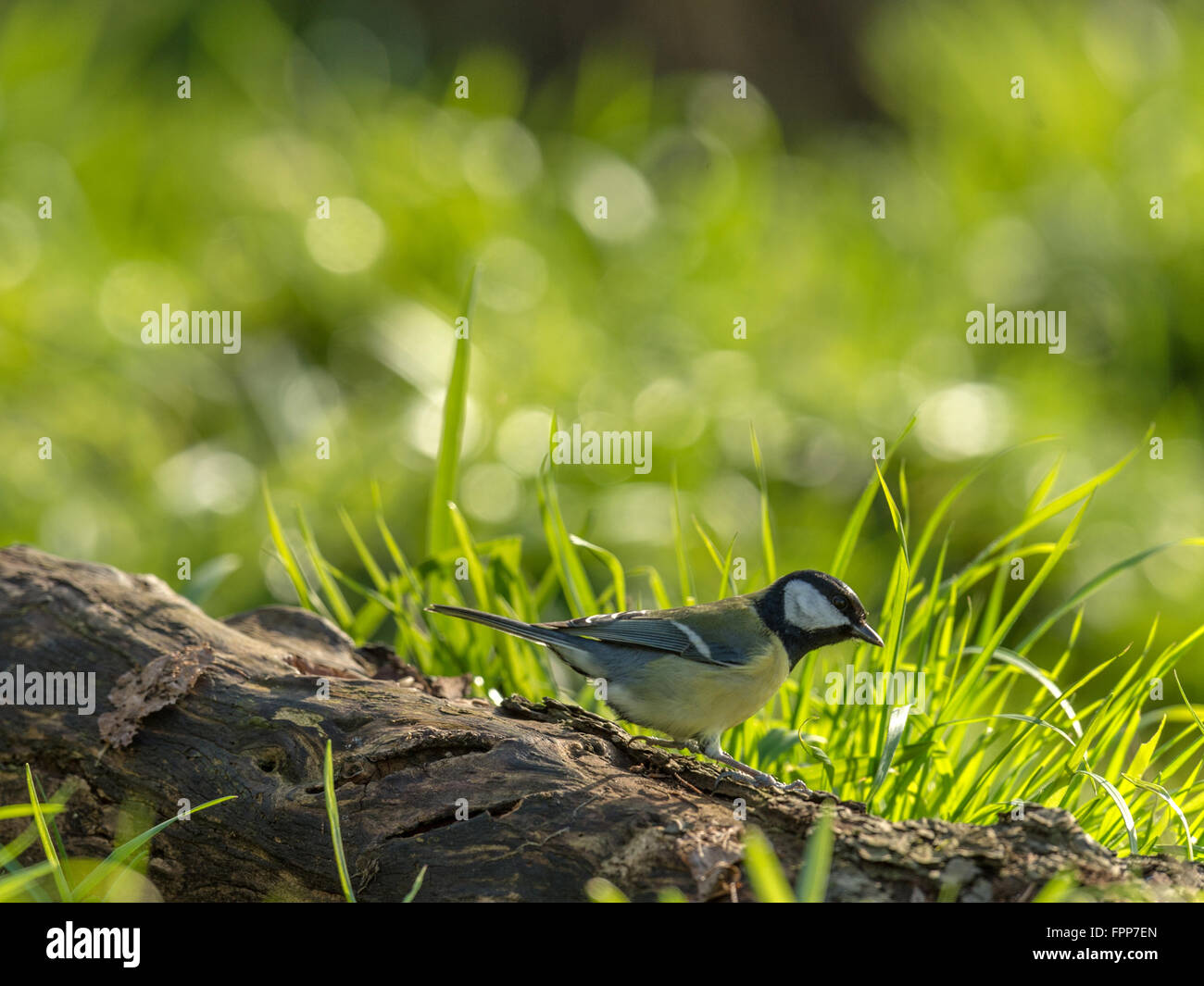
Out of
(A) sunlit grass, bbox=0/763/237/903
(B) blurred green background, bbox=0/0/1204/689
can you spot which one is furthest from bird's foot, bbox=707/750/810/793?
(B) blurred green background, bbox=0/0/1204/689

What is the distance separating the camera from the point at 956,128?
8141 mm

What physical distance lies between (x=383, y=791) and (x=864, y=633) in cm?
116

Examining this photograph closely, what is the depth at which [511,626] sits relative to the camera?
2662 mm

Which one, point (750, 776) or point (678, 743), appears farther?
point (678, 743)

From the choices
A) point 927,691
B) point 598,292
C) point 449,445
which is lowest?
point 927,691

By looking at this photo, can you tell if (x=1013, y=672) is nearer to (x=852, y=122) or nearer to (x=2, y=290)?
(x=2, y=290)

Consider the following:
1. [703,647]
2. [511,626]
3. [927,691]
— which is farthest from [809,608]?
[511,626]

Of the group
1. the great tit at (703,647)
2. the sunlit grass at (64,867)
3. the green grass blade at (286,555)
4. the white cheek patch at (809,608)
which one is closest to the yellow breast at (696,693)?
the great tit at (703,647)

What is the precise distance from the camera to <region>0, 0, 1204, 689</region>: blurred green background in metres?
5.61

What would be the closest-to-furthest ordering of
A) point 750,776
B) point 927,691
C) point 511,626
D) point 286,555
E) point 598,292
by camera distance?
1. point 750,776
2. point 511,626
3. point 927,691
4. point 286,555
5. point 598,292

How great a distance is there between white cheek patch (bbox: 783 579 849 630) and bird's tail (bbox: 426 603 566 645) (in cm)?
54

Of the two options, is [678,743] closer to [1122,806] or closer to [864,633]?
[864,633]

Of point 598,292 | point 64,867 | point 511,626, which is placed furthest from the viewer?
point 598,292
